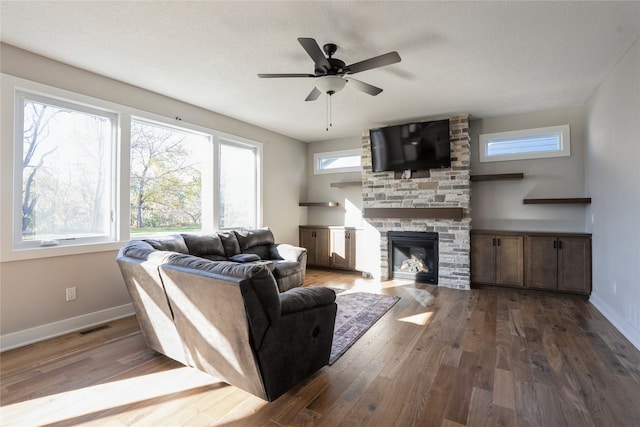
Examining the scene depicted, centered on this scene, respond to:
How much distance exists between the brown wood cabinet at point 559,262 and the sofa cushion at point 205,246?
4397 mm

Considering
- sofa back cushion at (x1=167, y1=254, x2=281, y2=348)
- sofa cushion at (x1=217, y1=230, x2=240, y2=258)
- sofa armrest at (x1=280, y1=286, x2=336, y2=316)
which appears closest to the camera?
sofa back cushion at (x1=167, y1=254, x2=281, y2=348)

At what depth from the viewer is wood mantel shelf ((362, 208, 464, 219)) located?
4812 millimetres

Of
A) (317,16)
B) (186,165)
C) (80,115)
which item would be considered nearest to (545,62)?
(317,16)

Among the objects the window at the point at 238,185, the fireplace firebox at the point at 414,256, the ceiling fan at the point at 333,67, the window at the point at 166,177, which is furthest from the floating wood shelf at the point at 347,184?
the ceiling fan at the point at 333,67

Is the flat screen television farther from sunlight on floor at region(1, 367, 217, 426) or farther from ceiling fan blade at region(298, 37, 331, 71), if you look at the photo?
sunlight on floor at region(1, 367, 217, 426)

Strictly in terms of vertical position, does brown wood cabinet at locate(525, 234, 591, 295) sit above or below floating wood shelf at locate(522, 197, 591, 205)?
below

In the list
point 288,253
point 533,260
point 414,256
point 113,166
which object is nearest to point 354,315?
point 288,253

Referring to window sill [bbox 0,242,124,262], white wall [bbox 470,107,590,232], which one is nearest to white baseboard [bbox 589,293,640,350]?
white wall [bbox 470,107,590,232]

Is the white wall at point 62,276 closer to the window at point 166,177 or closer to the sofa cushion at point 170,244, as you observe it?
the window at point 166,177

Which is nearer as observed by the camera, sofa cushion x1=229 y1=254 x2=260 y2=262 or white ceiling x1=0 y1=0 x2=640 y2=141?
white ceiling x1=0 y1=0 x2=640 y2=141

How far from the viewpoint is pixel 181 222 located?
4.36 metres

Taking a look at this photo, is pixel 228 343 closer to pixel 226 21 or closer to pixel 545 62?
pixel 226 21

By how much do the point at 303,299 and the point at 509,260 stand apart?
12.8 feet

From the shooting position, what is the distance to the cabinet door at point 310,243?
20.7 ft
